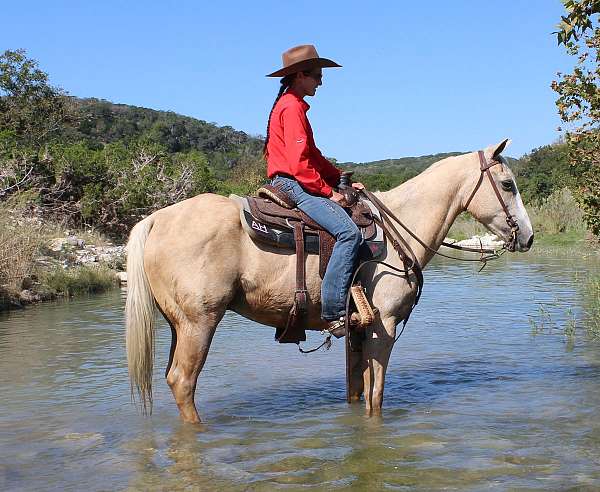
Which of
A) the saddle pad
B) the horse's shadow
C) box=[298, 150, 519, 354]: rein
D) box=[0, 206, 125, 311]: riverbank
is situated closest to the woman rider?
the saddle pad

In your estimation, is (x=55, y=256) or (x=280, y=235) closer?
(x=280, y=235)

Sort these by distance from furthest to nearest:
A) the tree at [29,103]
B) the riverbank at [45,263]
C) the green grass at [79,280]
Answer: the tree at [29,103], the green grass at [79,280], the riverbank at [45,263]

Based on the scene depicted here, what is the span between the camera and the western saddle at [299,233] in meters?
5.58

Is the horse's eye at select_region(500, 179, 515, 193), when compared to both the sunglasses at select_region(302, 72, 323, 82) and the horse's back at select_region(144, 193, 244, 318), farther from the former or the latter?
the horse's back at select_region(144, 193, 244, 318)

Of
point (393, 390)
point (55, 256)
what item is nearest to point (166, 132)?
point (55, 256)

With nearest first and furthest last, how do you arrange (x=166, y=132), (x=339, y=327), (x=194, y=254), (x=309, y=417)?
1. (x=194, y=254)
2. (x=339, y=327)
3. (x=309, y=417)
4. (x=166, y=132)

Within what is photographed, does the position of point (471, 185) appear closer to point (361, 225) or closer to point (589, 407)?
point (361, 225)

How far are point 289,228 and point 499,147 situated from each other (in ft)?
6.16

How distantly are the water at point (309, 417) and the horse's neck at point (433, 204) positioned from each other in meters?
1.51

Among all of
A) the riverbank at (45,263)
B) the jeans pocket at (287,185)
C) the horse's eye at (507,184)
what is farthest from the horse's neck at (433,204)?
the riverbank at (45,263)

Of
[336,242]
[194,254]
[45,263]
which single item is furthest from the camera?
[45,263]

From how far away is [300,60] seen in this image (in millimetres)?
5719

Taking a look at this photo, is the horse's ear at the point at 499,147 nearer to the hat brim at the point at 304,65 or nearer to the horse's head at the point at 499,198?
the horse's head at the point at 499,198

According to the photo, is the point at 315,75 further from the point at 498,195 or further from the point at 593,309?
the point at 593,309
